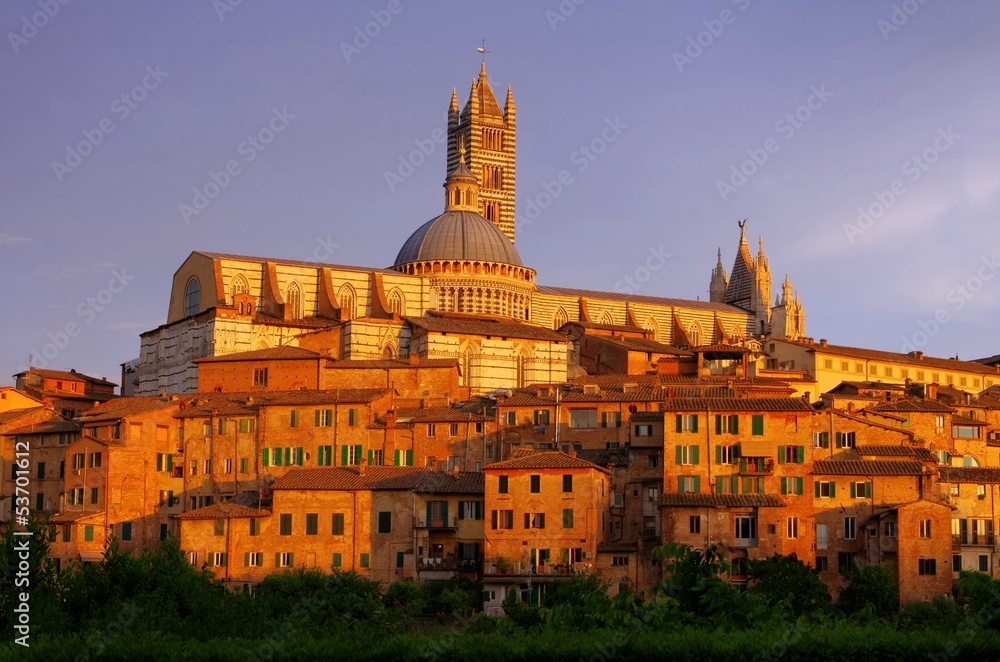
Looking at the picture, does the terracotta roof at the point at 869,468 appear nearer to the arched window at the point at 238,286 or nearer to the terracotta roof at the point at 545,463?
the terracotta roof at the point at 545,463

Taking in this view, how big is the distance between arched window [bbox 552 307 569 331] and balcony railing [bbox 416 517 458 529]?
1515 inches

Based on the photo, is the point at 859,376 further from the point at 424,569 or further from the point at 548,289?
the point at 424,569

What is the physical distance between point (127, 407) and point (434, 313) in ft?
78.3

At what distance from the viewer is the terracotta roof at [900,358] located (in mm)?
81375

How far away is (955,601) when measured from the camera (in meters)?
Answer: 51.8

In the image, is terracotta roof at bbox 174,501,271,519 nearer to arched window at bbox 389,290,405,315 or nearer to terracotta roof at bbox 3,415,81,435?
terracotta roof at bbox 3,415,81,435

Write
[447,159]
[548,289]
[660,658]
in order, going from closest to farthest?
[660,658] < [548,289] < [447,159]

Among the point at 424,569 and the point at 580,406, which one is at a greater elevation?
the point at 580,406

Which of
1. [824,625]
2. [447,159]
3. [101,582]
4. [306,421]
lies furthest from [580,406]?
[447,159]

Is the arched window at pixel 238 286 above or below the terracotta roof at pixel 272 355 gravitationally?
above

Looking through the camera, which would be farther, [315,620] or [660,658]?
[315,620]

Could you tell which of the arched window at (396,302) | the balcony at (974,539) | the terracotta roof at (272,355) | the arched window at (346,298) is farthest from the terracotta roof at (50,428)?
the balcony at (974,539)

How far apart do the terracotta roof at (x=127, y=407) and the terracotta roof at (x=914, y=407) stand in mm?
26474

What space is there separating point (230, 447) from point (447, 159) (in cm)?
5734
